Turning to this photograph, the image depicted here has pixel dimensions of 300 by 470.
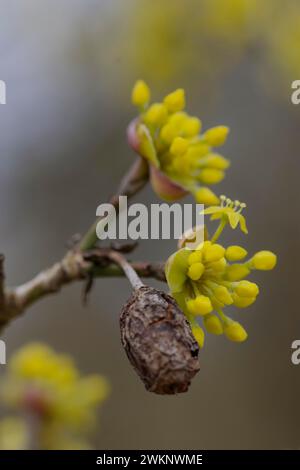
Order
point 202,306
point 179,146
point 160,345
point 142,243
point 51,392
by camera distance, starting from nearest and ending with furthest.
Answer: point 160,345 → point 202,306 → point 179,146 → point 51,392 → point 142,243

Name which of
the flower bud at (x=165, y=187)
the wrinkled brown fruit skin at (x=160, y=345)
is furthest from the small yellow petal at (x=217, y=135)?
the wrinkled brown fruit skin at (x=160, y=345)

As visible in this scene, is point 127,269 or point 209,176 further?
point 209,176

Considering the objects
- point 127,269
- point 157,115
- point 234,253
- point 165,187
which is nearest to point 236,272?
point 234,253

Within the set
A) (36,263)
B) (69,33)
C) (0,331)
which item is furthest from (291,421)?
(0,331)

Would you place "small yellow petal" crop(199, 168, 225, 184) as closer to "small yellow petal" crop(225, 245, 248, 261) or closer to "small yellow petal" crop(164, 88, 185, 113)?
"small yellow petal" crop(164, 88, 185, 113)

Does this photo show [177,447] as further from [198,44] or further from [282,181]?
[198,44]

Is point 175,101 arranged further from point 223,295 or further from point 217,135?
point 223,295
